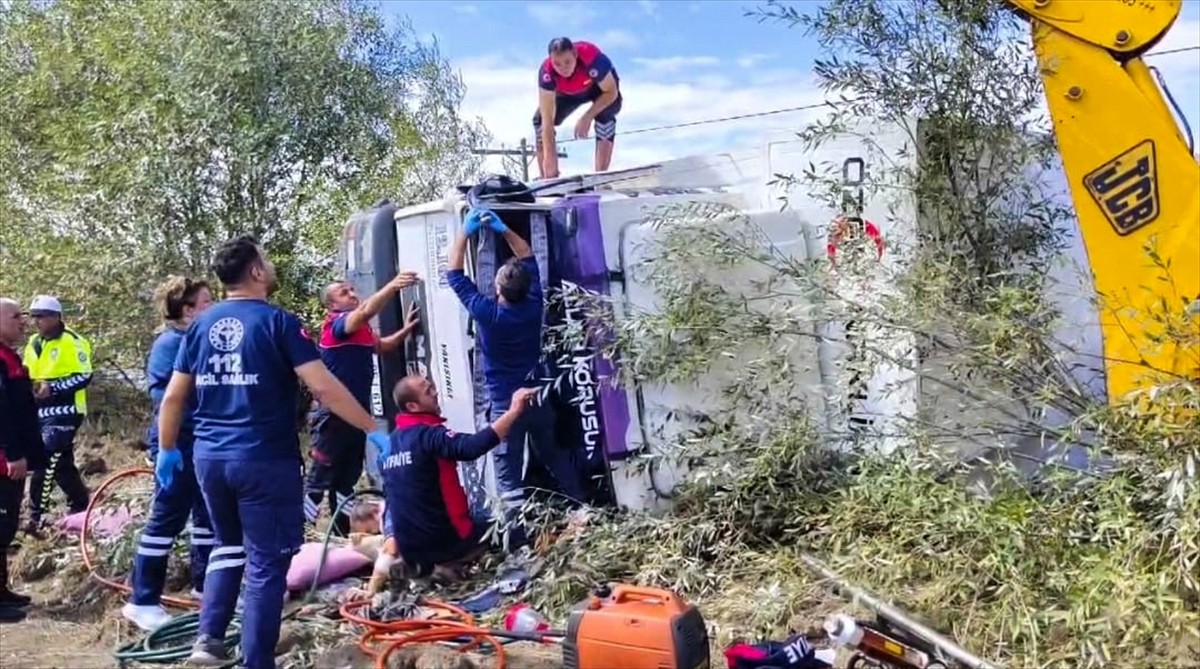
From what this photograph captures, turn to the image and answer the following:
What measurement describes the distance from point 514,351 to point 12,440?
Result: 2.81 meters

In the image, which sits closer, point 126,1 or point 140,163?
point 140,163

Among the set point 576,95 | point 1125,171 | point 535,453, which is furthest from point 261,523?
point 576,95

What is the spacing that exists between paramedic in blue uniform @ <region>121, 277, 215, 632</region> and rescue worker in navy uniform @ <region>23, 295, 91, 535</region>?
269cm

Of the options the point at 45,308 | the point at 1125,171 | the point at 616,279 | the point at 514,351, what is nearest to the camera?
the point at 1125,171

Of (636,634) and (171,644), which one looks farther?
(171,644)

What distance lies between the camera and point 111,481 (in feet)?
24.0

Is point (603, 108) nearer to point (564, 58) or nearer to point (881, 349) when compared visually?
point (564, 58)

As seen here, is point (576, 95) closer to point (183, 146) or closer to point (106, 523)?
point (106, 523)

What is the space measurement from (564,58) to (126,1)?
21.7ft

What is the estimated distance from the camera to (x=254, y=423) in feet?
16.1

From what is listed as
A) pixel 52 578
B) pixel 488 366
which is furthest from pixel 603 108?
pixel 52 578

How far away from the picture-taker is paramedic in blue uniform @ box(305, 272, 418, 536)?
294 inches

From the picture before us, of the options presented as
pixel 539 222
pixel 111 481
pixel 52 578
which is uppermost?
pixel 539 222

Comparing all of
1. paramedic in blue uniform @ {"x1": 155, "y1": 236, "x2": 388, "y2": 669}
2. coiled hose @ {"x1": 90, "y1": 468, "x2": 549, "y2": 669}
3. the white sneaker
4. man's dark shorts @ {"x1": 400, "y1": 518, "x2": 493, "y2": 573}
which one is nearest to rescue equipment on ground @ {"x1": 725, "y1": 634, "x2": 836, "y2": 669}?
coiled hose @ {"x1": 90, "y1": 468, "x2": 549, "y2": 669}
